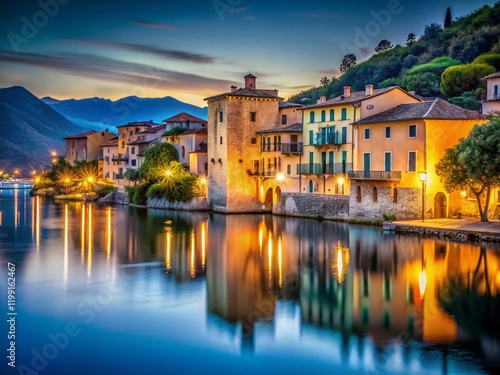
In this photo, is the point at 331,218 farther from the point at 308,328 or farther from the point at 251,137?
the point at 308,328

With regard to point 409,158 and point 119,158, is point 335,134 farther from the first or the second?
point 119,158

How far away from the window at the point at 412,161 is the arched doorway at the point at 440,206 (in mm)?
2295

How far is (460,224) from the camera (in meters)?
34.8

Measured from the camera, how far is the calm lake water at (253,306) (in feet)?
50.7

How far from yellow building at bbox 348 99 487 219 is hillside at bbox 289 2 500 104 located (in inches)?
1433

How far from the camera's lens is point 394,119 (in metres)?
39.4

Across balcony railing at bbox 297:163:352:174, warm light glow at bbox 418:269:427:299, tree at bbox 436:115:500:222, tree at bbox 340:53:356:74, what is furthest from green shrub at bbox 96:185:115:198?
tree at bbox 340:53:356:74

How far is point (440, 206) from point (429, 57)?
6877 cm

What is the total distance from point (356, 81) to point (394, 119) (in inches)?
2883

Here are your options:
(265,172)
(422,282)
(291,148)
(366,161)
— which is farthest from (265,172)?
(422,282)

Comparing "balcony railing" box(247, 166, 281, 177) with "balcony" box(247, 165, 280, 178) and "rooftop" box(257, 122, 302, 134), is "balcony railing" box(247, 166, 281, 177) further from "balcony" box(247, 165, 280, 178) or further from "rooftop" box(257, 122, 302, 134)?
"rooftop" box(257, 122, 302, 134)

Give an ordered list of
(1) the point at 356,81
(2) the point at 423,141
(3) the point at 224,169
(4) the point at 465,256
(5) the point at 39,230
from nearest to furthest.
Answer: (4) the point at 465,256 → (2) the point at 423,141 → (5) the point at 39,230 → (3) the point at 224,169 → (1) the point at 356,81

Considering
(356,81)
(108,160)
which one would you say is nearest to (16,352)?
(108,160)

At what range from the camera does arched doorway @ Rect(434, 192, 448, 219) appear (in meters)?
39.2
